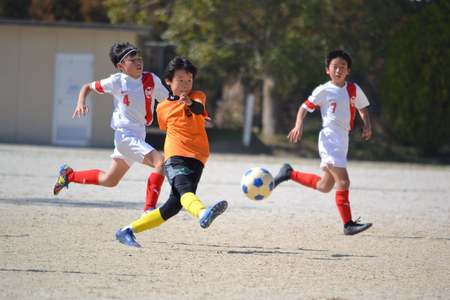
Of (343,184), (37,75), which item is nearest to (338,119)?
(343,184)

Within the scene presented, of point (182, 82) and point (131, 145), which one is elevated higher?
point (182, 82)

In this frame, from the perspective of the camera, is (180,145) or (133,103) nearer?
(180,145)

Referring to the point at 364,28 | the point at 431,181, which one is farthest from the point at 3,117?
the point at 431,181

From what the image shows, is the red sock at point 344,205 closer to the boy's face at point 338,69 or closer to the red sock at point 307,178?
the red sock at point 307,178

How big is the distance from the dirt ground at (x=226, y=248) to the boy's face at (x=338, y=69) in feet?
5.50

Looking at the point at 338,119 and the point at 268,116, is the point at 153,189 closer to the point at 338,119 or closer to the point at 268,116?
the point at 338,119

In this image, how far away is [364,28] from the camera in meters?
23.8

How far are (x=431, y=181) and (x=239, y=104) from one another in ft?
62.2

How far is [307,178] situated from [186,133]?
262cm

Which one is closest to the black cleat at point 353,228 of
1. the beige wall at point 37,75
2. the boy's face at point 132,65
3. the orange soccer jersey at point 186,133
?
the orange soccer jersey at point 186,133

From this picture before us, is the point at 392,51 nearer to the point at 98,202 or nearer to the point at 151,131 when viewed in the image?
the point at 151,131

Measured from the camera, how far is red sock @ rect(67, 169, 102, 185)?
8.45 metres

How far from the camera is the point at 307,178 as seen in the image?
913 centimetres

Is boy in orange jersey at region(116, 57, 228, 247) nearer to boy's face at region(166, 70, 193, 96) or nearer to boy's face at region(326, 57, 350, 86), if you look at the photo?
boy's face at region(166, 70, 193, 96)
